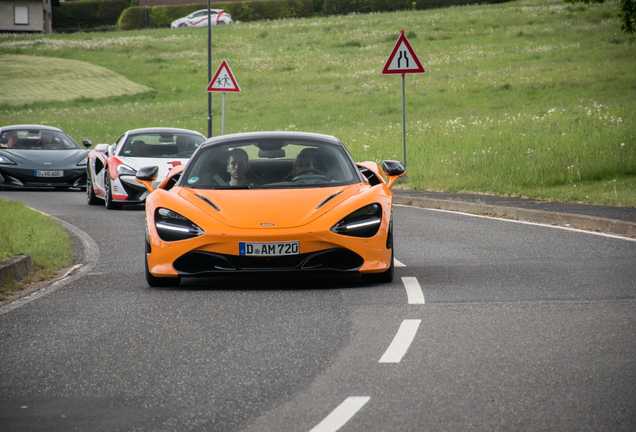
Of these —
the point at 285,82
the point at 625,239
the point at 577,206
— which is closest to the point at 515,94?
the point at 285,82

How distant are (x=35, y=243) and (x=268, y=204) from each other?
3734 mm

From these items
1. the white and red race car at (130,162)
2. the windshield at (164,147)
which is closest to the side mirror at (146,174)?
the white and red race car at (130,162)

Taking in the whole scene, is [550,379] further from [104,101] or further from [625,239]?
[104,101]

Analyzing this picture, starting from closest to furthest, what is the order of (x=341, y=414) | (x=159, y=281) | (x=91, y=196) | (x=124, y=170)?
(x=341, y=414) → (x=159, y=281) → (x=124, y=170) → (x=91, y=196)

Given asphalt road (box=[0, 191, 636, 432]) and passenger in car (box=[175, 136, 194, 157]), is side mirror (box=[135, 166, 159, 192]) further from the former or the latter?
passenger in car (box=[175, 136, 194, 157])

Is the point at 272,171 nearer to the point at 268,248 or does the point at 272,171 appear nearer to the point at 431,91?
the point at 268,248

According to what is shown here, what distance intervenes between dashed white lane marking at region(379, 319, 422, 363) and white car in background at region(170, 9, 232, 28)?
78429 mm

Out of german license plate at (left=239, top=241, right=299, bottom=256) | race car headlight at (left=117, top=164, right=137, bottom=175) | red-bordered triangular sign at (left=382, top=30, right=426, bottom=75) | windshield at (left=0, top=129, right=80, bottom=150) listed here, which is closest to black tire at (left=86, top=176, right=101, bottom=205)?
race car headlight at (left=117, top=164, right=137, bottom=175)

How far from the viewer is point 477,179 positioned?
60.1 ft

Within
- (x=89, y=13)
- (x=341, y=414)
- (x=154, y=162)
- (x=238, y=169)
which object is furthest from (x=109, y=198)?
(x=89, y=13)

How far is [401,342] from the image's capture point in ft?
18.0

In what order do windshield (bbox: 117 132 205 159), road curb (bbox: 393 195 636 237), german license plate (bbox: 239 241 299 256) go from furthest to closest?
windshield (bbox: 117 132 205 159), road curb (bbox: 393 195 636 237), german license plate (bbox: 239 241 299 256)

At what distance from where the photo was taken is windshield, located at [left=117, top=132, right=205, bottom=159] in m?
15.7

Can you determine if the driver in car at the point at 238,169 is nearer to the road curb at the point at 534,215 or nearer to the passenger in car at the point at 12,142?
the road curb at the point at 534,215
